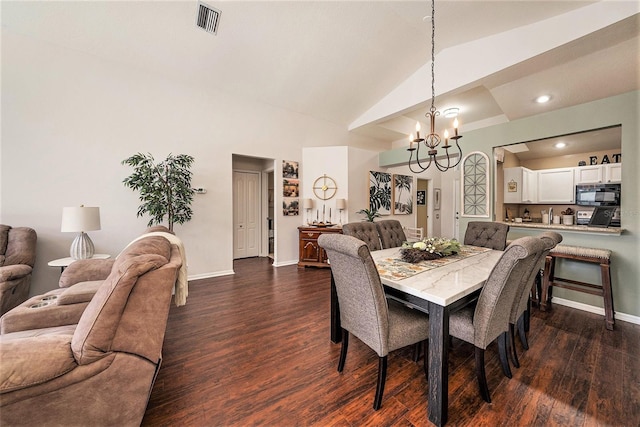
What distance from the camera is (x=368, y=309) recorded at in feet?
5.11

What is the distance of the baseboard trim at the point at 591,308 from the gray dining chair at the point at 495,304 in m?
2.24

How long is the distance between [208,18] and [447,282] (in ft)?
12.9

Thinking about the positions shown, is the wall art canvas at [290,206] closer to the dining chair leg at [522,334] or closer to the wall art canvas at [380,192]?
the wall art canvas at [380,192]

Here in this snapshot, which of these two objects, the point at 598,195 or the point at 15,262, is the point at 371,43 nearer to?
the point at 598,195

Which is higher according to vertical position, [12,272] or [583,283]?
[12,272]

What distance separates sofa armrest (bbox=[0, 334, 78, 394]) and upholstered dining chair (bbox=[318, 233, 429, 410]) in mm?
1432

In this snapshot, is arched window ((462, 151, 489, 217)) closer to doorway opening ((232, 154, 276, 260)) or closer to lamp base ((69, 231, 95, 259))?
doorway opening ((232, 154, 276, 260))

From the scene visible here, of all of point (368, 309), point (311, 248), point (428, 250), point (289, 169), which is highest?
point (289, 169)

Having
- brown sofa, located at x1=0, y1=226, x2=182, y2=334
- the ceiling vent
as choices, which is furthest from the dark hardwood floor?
the ceiling vent

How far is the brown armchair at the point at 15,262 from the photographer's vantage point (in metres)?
2.38

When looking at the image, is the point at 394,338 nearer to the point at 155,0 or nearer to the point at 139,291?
the point at 139,291

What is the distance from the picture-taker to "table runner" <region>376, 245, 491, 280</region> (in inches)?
72.0

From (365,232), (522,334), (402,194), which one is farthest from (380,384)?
Result: (402,194)

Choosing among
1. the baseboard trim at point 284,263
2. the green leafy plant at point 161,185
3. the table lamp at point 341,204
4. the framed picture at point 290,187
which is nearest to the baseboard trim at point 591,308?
the table lamp at point 341,204
